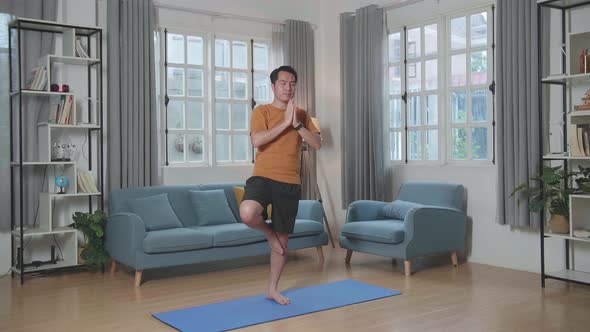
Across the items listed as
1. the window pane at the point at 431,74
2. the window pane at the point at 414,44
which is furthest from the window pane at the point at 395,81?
the window pane at the point at 431,74

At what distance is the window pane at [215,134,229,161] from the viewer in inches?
264

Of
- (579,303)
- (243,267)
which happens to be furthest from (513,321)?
(243,267)

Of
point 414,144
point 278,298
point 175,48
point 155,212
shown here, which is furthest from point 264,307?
point 175,48

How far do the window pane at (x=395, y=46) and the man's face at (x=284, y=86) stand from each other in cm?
276

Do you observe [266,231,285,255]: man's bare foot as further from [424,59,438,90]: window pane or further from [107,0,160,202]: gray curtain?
[424,59,438,90]: window pane

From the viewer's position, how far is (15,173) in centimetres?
543

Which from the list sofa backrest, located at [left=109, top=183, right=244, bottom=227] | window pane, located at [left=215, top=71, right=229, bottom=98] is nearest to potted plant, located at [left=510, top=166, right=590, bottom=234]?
sofa backrest, located at [left=109, top=183, right=244, bottom=227]

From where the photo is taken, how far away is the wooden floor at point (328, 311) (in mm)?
3762

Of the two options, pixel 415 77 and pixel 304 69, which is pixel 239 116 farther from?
pixel 415 77

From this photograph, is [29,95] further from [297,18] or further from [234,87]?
[297,18]

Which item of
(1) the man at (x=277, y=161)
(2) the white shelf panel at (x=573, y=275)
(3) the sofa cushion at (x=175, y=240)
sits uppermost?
(1) the man at (x=277, y=161)

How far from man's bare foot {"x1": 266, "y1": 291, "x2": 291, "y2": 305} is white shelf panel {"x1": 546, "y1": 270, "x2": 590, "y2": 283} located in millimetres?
2065

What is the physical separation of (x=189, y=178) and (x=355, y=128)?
1.83 m

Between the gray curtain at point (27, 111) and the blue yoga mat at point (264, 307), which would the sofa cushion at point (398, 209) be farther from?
the gray curtain at point (27, 111)
